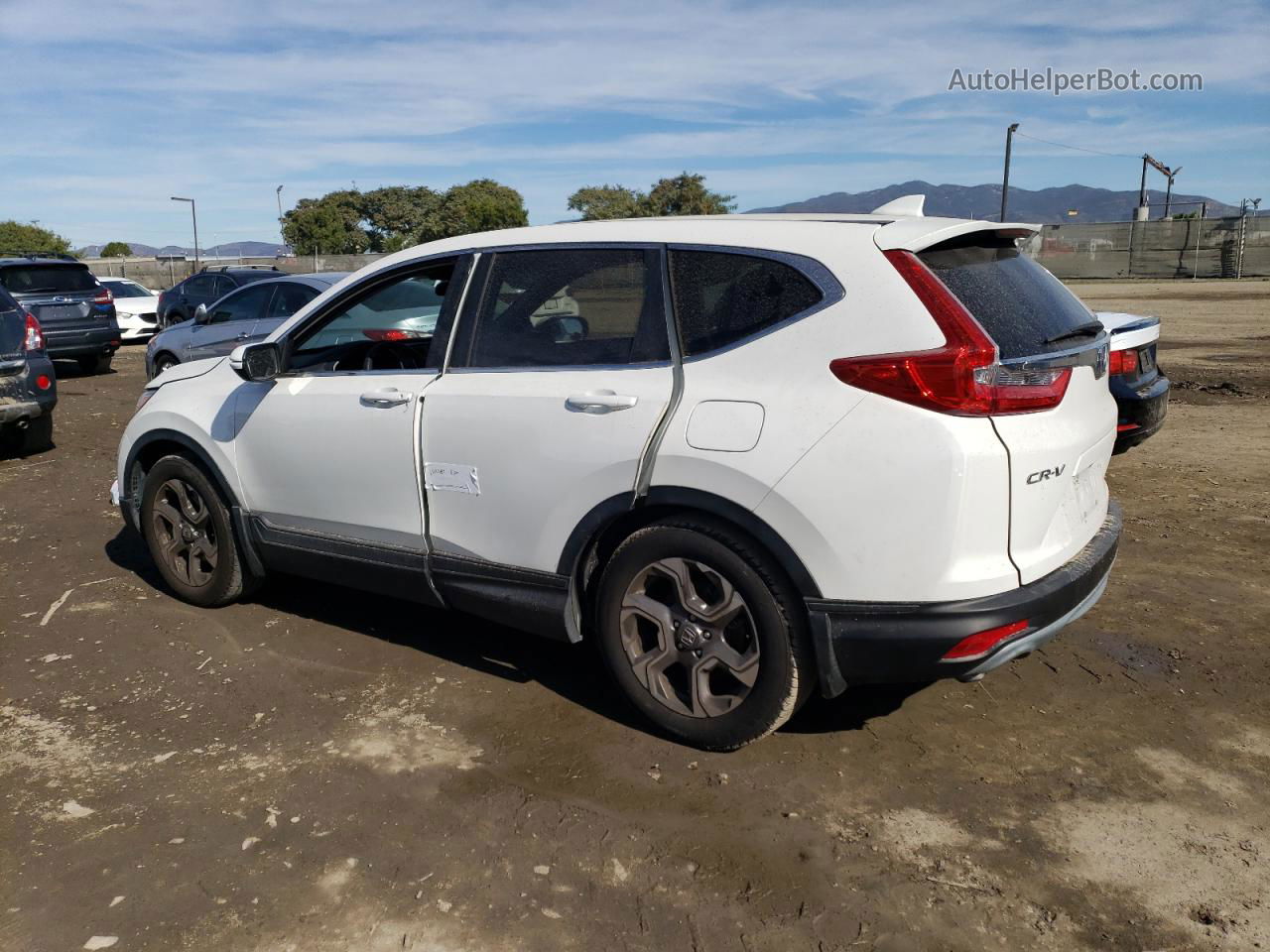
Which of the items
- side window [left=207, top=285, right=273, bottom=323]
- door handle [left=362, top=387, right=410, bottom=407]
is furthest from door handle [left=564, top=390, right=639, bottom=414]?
side window [left=207, top=285, right=273, bottom=323]

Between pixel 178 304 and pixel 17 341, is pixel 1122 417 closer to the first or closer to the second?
pixel 17 341

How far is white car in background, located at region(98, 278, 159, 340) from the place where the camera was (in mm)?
21516

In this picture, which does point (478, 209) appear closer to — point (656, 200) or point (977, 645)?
point (656, 200)

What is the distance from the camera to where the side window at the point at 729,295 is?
335 centimetres

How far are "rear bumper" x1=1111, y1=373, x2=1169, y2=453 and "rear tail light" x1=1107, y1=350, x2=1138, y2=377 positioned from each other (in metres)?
0.10

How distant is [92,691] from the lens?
432cm

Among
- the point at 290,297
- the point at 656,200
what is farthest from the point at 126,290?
the point at 656,200

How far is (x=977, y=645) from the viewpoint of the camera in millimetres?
3152

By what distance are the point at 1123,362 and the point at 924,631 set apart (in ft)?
13.2

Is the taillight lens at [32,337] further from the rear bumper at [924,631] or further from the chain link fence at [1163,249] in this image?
the chain link fence at [1163,249]

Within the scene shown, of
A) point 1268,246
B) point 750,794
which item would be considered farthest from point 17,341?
point 1268,246

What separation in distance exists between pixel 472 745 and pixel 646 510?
1051 mm

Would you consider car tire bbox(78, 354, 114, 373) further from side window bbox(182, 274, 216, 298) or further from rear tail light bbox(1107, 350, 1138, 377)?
rear tail light bbox(1107, 350, 1138, 377)

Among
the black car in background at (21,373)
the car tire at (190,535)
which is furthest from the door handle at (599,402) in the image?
the black car in background at (21,373)
